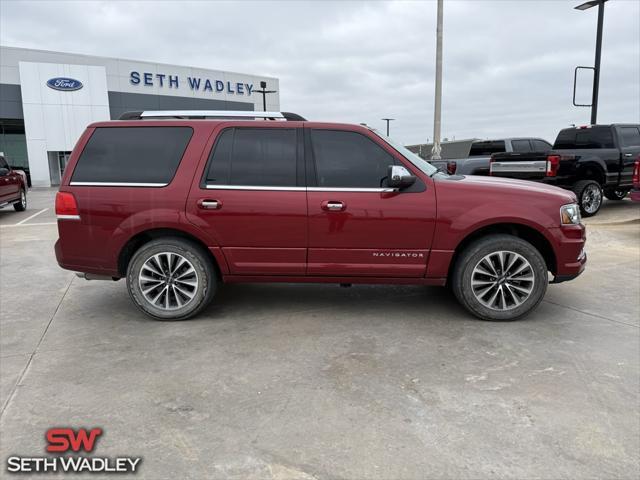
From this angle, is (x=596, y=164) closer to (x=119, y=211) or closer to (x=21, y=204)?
(x=119, y=211)

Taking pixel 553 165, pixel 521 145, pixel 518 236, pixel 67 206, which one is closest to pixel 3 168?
pixel 67 206

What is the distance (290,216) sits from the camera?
424 cm

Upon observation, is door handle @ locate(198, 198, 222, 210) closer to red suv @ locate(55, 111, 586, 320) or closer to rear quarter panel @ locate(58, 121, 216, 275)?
red suv @ locate(55, 111, 586, 320)

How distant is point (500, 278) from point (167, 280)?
3.10m

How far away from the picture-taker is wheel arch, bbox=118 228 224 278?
14.5 ft

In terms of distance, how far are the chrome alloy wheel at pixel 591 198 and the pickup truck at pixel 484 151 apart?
210 centimetres

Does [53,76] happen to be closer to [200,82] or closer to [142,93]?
[142,93]

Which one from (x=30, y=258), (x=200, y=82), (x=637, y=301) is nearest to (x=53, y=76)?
(x=200, y=82)

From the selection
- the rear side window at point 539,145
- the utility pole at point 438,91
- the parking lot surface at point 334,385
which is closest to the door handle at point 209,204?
the parking lot surface at point 334,385

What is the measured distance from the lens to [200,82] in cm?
3878

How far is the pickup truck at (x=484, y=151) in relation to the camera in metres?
13.2

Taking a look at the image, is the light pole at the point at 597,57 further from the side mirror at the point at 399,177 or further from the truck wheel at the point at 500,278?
the side mirror at the point at 399,177

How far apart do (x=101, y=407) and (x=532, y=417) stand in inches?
103

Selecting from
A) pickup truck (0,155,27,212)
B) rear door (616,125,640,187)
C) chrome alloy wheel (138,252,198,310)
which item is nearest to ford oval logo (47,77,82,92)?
pickup truck (0,155,27,212)
